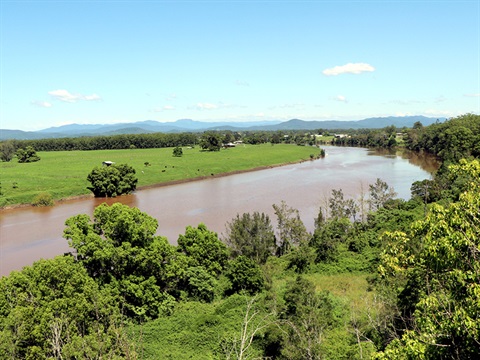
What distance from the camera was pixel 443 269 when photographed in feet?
23.2

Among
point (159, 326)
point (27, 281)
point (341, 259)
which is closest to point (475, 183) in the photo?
point (159, 326)

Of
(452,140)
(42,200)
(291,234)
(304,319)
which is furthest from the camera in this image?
(452,140)

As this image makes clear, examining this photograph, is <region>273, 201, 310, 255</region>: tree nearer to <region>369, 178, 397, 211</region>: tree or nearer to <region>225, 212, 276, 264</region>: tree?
<region>225, 212, 276, 264</region>: tree

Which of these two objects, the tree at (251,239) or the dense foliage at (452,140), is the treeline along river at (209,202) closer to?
the dense foliage at (452,140)

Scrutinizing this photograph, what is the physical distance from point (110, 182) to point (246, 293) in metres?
40.9

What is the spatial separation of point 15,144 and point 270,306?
→ 12481 cm

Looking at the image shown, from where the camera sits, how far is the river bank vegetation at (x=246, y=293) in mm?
6465

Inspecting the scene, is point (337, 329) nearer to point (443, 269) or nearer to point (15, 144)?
point (443, 269)

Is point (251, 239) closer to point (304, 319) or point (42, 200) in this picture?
point (304, 319)

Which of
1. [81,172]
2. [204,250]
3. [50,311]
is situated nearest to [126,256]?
[50,311]

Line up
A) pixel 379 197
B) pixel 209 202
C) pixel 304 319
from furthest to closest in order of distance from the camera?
pixel 209 202 < pixel 379 197 < pixel 304 319

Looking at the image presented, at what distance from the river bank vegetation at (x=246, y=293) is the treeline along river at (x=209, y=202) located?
12330mm

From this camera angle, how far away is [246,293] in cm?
1972

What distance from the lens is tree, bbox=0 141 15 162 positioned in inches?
3676
